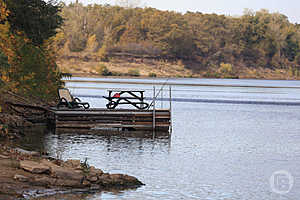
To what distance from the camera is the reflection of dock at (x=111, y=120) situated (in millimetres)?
27156

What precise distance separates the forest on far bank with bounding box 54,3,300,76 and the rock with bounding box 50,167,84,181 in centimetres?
11243

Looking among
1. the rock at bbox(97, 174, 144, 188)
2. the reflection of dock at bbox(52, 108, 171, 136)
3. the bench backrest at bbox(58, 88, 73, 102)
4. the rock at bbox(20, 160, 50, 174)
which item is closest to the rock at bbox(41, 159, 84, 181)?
the rock at bbox(20, 160, 50, 174)

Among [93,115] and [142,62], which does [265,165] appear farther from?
[142,62]

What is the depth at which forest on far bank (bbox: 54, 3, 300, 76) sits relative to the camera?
13325 cm

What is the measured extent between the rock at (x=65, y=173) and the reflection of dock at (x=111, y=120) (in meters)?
12.9

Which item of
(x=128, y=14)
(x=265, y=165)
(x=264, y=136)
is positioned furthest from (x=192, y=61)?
(x=265, y=165)

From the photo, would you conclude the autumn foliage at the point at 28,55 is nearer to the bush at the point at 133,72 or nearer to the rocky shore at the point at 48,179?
the rocky shore at the point at 48,179

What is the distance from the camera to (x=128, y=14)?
150875 mm

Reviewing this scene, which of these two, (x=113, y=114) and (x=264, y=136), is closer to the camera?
(x=113, y=114)

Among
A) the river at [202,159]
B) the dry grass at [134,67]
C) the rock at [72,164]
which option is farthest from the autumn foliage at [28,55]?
the dry grass at [134,67]

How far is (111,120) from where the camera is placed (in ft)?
90.3

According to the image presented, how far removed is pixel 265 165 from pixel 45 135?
9344mm

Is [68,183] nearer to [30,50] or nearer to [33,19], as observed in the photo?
[33,19]

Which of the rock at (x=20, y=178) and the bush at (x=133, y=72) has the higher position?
the rock at (x=20, y=178)
